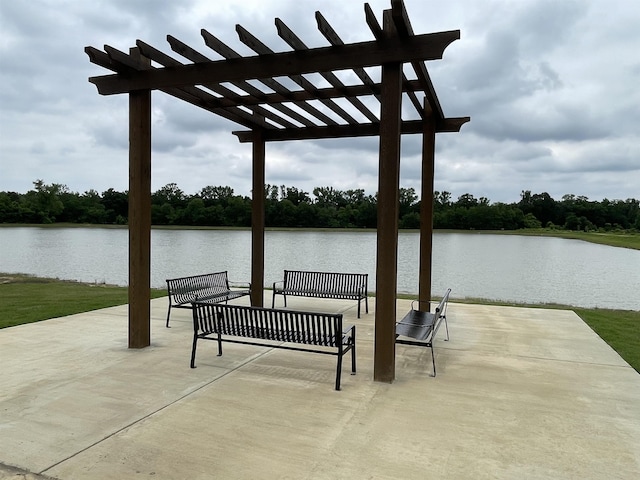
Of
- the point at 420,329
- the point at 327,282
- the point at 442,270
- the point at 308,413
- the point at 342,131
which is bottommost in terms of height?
the point at 442,270

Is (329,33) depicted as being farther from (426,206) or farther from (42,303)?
(42,303)

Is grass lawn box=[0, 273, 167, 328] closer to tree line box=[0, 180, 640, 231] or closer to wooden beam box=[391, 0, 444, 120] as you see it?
wooden beam box=[391, 0, 444, 120]

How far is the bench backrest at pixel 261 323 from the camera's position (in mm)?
4531

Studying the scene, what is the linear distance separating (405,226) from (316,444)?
45.7m

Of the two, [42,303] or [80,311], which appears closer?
[80,311]

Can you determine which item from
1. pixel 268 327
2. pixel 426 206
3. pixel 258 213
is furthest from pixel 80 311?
pixel 426 206

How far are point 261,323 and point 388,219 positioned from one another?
174 centimetres

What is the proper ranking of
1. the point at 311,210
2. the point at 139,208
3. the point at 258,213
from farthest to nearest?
the point at 311,210
the point at 258,213
the point at 139,208

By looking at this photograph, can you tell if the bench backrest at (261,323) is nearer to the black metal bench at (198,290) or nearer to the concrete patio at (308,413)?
the concrete patio at (308,413)

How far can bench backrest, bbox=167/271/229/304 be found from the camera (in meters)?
7.19

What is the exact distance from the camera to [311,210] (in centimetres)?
5334

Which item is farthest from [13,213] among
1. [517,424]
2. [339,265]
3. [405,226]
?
[517,424]

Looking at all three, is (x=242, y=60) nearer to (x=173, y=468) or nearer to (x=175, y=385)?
(x=175, y=385)

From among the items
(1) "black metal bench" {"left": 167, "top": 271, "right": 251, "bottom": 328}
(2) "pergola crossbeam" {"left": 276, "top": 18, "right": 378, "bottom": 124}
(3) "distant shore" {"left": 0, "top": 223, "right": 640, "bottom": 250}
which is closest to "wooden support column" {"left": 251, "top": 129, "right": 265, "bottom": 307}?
(1) "black metal bench" {"left": 167, "top": 271, "right": 251, "bottom": 328}
